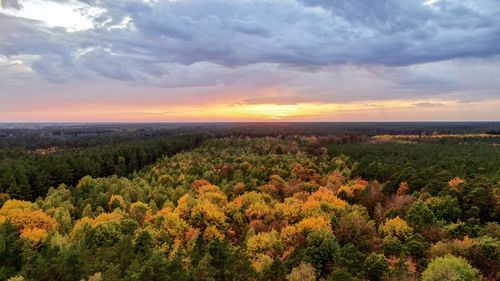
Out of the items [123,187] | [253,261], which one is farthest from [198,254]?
[123,187]

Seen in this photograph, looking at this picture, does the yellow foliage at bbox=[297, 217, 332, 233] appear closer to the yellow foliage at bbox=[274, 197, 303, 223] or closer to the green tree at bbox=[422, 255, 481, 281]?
the yellow foliage at bbox=[274, 197, 303, 223]

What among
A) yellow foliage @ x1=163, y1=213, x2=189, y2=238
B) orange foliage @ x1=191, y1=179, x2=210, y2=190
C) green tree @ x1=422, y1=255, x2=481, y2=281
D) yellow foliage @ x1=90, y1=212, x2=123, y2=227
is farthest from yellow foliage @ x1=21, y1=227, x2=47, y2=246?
green tree @ x1=422, y1=255, x2=481, y2=281

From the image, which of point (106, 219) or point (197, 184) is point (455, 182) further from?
point (106, 219)

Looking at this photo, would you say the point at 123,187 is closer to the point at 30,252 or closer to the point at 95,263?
the point at 30,252

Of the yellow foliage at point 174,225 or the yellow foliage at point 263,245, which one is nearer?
the yellow foliage at point 263,245

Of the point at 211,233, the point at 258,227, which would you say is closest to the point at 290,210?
the point at 258,227

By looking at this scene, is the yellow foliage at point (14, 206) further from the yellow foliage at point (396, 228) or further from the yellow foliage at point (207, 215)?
the yellow foliage at point (396, 228)

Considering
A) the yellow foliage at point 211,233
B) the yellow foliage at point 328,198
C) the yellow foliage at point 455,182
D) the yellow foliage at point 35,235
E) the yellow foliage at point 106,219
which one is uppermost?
the yellow foliage at point 455,182

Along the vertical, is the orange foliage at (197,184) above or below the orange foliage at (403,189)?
below

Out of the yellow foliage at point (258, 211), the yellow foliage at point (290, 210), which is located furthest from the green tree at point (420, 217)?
the yellow foliage at point (258, 211)
